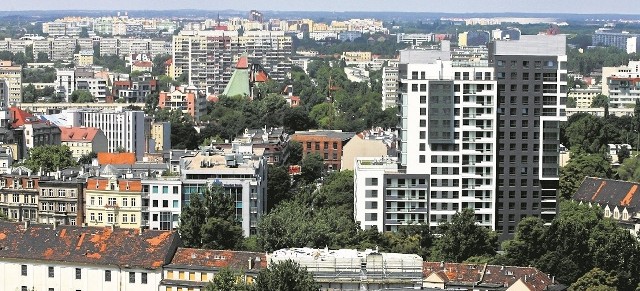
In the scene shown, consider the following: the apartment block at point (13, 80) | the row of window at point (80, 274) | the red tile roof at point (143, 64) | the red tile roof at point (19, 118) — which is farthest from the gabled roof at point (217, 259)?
the red tile roof at point (143, 64)

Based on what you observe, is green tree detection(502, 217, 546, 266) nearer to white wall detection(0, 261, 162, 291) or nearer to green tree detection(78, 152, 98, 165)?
white wall detection(0, 261, 162, 291)

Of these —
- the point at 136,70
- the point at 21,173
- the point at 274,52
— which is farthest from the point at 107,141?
the point at 136,70

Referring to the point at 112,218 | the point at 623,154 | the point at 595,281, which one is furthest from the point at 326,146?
the point at 595,281

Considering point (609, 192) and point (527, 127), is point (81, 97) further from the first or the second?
point (527, 127)

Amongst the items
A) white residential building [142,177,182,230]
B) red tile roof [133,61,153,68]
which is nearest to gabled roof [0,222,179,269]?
white residential building [142,177,182,230]

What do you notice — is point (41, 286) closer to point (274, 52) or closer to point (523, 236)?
point (523, 236)

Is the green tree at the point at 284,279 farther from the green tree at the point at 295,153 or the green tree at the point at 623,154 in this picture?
the green tree at the point at 623,154
